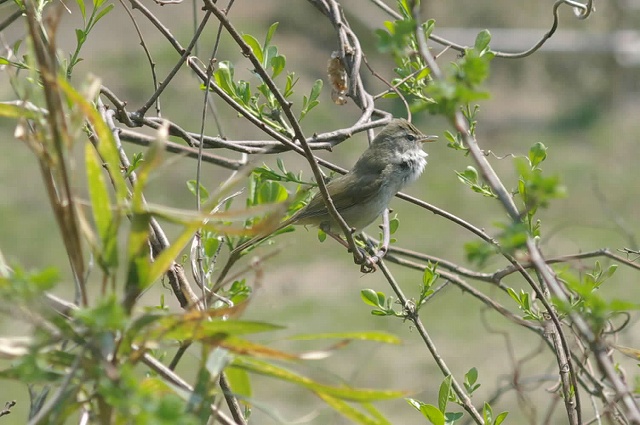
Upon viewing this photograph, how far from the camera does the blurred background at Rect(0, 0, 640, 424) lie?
26.8 ft

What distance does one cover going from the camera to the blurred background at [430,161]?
8156mm

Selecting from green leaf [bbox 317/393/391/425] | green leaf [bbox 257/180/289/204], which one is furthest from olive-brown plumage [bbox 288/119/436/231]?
green leaf [bbox 317/393/391/425]

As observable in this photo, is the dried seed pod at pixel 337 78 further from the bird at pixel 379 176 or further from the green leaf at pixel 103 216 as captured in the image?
the green leaf at pixel 103 216

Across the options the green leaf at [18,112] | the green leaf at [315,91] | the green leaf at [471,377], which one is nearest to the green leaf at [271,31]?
the green leaf at [315,91]

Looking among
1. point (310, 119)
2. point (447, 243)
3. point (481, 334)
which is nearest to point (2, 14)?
point (310, 119)

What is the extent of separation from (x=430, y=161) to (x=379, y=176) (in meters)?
8.27

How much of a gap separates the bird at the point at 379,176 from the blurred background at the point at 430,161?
4.65ft

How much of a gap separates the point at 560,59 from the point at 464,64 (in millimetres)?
13947

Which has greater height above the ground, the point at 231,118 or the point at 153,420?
the point at 231,118

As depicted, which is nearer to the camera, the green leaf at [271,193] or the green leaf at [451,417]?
the green leaf at [451,417]

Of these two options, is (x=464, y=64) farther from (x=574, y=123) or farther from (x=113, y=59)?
(x=574, y=123)

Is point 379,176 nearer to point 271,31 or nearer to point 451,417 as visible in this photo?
point 271,31

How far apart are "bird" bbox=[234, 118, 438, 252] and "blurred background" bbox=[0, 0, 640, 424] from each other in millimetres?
1416

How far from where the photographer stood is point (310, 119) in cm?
1173
